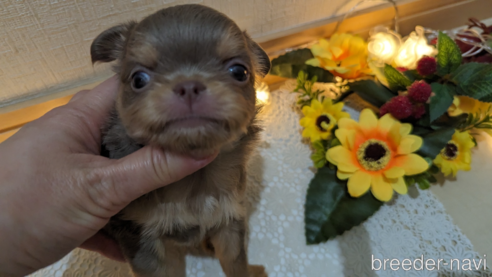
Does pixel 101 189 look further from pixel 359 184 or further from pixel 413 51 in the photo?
pixel 413 51

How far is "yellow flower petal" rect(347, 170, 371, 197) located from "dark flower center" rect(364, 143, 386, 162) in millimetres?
68

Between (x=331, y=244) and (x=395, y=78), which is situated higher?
(x=395, y=78)

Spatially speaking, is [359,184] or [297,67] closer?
[359,184]

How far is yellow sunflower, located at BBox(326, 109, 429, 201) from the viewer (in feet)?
4.21

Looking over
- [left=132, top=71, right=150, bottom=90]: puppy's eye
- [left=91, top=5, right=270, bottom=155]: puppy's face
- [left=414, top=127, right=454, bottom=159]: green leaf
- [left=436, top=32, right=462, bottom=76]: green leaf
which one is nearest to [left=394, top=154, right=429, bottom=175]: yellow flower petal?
[left=414, top=127, right=454, bottom=159]: green leaf

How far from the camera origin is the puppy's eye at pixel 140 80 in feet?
2.48

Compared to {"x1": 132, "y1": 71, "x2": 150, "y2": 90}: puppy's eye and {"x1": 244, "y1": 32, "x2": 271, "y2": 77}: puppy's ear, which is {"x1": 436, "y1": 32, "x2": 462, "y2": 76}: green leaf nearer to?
{"x1": 244, "y1": 32, "x2": 271, "y2": 77}: puppy's ear

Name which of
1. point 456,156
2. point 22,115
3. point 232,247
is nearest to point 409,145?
point 456,156

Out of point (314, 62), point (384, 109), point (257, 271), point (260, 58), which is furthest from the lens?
point (314, 62)

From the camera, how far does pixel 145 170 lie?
2.54 ft

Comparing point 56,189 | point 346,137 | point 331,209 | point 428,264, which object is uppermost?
point 56,189

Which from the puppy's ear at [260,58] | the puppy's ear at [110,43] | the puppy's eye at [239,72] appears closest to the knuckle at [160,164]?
the puppy's eye at [239,72]

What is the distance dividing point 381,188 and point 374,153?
145mm

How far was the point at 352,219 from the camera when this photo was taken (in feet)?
4.24
